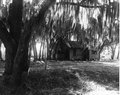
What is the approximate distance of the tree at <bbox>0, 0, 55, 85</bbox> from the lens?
5750mm

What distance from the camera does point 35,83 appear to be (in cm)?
655

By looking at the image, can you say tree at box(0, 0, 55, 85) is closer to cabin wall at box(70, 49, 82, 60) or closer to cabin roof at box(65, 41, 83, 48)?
cabin roof at box(65, 41, 83, 48)

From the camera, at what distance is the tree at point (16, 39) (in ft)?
18.9

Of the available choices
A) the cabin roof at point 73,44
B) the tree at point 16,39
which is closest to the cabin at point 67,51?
the cabin roof at point 73,44

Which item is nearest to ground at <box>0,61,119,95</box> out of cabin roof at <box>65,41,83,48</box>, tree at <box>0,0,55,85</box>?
tree at <box>0,0,55,85</box>

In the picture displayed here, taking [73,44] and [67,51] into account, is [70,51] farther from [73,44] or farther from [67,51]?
[73,44]

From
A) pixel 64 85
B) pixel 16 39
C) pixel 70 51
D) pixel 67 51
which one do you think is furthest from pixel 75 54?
pixel 16 39

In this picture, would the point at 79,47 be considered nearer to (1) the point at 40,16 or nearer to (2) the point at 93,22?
(2) the point at 93,22

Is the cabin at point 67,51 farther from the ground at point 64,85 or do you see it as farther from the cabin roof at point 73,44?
the ground at point 64,85

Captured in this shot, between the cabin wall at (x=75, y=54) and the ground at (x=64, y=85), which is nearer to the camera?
the ground at (x=64, y=85)

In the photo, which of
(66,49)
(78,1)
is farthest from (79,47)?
(78,1)

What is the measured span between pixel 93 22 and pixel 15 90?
5798 mm

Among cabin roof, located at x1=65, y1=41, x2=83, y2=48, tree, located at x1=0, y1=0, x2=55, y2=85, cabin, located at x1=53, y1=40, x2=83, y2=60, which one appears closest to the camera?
tree, located at x1=0, y1=0, x2=55, y2=85

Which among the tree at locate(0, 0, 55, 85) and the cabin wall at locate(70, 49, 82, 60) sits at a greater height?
the tree at locate(0, 0, 55, 85)
